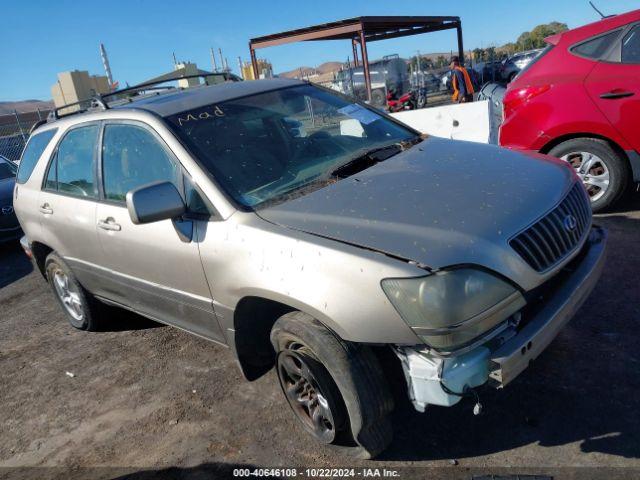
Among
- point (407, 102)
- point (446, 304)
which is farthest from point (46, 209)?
point (407, 102)

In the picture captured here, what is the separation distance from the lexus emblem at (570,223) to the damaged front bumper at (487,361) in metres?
0.33

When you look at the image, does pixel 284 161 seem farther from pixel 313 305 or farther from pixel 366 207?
pixel 313 305

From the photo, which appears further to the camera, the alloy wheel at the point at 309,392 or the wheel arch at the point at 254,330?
the wheel arch at the point at 254,330

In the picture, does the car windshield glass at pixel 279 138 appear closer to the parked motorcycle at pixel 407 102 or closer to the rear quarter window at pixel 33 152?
the rear quarter window at pixel 33 152

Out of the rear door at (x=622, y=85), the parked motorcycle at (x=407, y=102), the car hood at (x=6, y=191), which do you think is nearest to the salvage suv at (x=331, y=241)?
the rear door at (x=622, y=85)

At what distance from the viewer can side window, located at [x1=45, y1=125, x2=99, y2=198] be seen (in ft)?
12.2

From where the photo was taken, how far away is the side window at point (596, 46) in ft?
15.6

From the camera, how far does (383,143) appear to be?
11.1 ft

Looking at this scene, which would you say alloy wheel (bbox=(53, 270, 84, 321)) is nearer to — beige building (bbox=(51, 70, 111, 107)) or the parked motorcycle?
the parked motorcycle

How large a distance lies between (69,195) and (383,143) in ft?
7.79

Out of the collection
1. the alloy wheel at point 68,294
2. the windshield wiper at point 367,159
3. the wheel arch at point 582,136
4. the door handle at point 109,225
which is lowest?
the alloy wheel at point 68,294

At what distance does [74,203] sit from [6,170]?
23.6ft

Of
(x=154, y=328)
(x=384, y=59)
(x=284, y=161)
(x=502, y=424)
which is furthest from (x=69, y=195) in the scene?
(x=384, y=59)

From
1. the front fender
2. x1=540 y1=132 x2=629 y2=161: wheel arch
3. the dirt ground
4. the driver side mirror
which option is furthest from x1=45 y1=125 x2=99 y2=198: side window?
x1=540 y1=132 x2=629 y2=161: wheel arch
